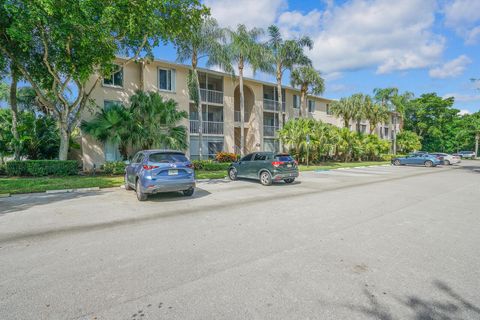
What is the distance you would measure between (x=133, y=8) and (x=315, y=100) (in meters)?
28.7

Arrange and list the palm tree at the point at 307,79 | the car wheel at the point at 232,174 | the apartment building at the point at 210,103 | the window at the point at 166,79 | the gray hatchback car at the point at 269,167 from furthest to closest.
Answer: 1. the palm tree at the point at 307,79
2. the window at the point at 166,79
3. the apartment building at the point at 210,103
4. the car wheel at the point at 232,174
5. the gray hatchback car at the point at 269,167

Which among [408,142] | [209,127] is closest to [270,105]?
[209,127]

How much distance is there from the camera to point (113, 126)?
1688cm

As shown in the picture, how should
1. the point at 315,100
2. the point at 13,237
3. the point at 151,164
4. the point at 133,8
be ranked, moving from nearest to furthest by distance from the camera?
the point at 13,237, the point at 151,164, the point at 133,8, the point at 315,100

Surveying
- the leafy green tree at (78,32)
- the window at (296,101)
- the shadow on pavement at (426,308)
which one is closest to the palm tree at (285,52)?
the window at (296,101)

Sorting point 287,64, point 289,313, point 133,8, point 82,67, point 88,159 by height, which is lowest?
point 289,313

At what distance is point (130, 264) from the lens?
13.5ft

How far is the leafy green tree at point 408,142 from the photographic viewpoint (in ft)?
155

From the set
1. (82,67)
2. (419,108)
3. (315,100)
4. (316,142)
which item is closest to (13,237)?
(82,67)

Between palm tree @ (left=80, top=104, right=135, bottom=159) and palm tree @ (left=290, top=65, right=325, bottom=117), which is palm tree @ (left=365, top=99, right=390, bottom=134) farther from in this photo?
palm tree @ (left=80, top=104, right=135, bottom=159)

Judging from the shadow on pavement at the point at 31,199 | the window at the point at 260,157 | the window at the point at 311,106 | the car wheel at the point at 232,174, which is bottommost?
the shadow on pavement at the point at 31,199

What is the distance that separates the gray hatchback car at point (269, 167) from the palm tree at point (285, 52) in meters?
15.4

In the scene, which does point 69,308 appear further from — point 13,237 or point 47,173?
point 47,173

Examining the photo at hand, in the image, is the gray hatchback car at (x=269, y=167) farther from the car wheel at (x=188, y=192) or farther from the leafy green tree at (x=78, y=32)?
the leafy green tree at (x=78, y=32)
